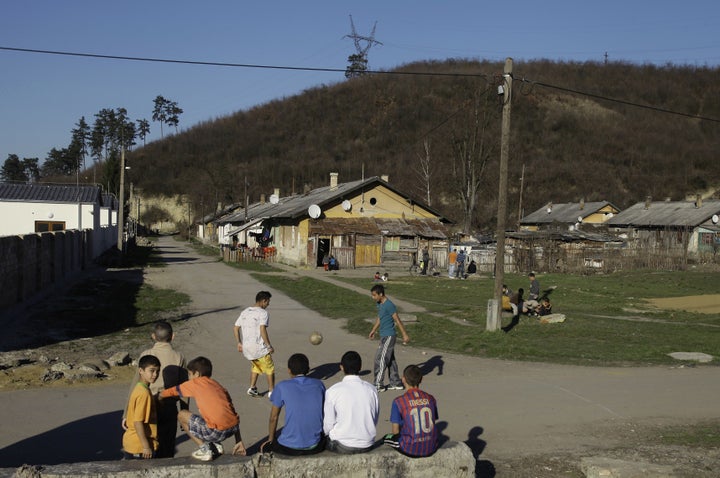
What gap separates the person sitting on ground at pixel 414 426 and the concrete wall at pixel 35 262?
49.9ft

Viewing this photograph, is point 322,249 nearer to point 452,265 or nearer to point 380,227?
point 380,227

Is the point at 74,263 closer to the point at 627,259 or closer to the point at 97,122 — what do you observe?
the point at 627,259

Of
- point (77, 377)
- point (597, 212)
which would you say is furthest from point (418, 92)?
point (77, 377)

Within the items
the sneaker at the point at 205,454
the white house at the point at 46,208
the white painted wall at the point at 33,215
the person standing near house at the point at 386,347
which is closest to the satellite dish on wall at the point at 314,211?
the white house at the point at 46,208

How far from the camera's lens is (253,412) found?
9.49 meters

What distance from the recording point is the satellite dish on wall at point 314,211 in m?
38.4

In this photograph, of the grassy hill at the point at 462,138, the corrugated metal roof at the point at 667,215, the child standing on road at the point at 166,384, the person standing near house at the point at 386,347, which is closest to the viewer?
the child standing on road at the point at 166,384

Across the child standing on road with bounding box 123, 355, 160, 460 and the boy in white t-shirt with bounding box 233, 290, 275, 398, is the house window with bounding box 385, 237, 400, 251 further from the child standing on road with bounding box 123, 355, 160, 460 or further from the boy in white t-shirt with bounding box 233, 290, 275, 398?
the child standing on road with bounding box 123, 355, 160, 460

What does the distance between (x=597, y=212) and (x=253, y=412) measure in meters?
61.7

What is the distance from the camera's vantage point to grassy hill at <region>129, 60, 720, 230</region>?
94.1m

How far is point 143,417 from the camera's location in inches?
233

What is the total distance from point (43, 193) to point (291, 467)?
130 ft

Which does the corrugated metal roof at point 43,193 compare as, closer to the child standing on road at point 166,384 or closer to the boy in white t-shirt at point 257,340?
the boy in white t-shirt at point 257,340

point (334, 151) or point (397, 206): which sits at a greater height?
point (334, 151)
